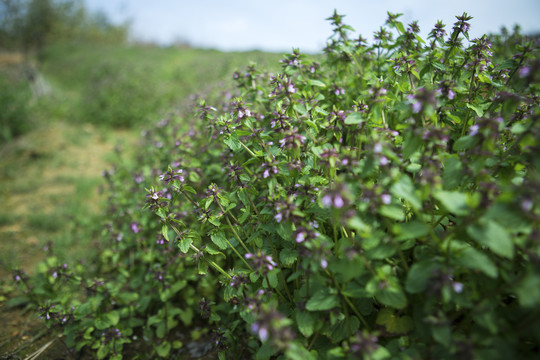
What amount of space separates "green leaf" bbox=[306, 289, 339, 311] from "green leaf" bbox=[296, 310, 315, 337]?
0.50 ft

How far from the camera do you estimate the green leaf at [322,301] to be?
71.9 inches

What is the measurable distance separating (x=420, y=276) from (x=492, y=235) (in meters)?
0.43

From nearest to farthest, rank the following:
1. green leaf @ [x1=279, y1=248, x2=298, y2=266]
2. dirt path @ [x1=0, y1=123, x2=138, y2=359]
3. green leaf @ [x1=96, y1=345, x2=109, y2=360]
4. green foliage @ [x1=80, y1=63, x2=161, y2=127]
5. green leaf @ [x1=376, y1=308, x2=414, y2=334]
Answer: green leaf @ [x1=376, y1=308, x2=414, y2=334]
green leaf @ [x1=279, y1=248, x2=298, y2=266]
green leaf @ [x1=96, y1=345, x2=109, y2=360]
dirt path @ [x1=0, y1=123, x2=138, y2=359]
green foliage @ [x1=80, y1=63, x2=161, y2=127]

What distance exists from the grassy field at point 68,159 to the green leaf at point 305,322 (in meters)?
2.62

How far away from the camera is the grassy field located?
181 inches

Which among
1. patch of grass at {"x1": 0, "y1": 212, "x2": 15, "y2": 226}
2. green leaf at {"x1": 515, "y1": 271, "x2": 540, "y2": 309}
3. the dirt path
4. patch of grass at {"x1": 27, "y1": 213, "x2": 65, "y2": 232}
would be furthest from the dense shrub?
patch of grass at {"x1": 0, "y1": 212, "x2": 15, "y2": 226}

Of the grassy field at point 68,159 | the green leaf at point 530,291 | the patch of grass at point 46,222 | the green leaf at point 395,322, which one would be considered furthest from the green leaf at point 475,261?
the patch of grass at point 46,222

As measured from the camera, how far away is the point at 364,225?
1.58 meters

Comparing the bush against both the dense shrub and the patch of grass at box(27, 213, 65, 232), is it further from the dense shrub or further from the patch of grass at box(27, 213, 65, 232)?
the dense shrub

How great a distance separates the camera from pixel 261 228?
7.55 ft

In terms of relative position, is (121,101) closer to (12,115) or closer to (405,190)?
(12,115)

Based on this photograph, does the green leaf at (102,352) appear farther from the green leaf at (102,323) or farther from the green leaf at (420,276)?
the green leaf at (420,276)

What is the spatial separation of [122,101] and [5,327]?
9705 millimetres

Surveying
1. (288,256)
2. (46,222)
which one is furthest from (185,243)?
(46,222)
